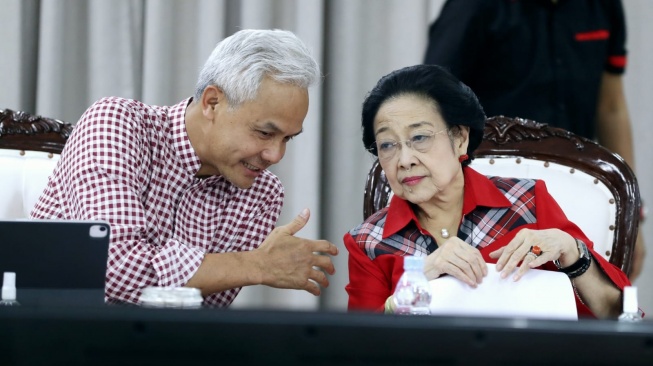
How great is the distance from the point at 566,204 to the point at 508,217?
0.22 meters

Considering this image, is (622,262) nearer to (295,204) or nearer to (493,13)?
(493,13)

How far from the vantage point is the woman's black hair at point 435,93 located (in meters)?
1.94

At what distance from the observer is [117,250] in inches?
67.9

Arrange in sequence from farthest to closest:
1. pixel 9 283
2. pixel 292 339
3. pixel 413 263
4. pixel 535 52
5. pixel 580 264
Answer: pixel 535 52 < pixel 580 264 < pixel 413 263 < pixel 9 283 < pixel 292 339

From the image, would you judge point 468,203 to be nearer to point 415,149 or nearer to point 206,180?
point 415,149

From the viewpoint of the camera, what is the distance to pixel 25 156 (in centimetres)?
207

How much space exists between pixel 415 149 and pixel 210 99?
1.49ft

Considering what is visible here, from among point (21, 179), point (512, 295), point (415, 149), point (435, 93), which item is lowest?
point (512, 295)

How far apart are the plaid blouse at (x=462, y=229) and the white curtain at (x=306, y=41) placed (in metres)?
1.11

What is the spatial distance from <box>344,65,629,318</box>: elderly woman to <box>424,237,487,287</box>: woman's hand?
17 centimetres

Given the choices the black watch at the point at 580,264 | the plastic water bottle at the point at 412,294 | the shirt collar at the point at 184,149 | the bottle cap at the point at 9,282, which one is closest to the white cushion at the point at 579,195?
A: the black watch at the point at 580,264

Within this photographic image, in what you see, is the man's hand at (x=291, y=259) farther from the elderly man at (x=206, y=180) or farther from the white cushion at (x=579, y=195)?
the white cushion at (x=579, y=195)

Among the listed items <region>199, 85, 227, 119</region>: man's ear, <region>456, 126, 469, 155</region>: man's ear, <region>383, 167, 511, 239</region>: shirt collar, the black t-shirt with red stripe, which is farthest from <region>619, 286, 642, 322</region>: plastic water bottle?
the black t-shirt with red stripe

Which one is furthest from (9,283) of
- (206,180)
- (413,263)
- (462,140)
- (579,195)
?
(579,195)
